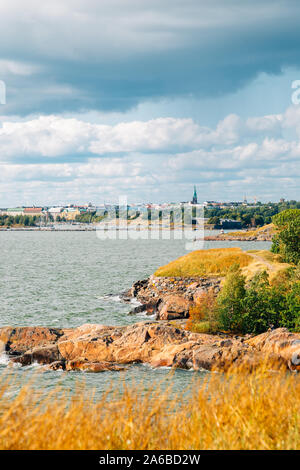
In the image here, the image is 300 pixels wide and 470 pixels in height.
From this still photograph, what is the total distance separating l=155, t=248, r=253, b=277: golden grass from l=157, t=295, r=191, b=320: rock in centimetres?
1373

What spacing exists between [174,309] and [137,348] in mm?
13607

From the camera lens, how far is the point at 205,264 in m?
59.5

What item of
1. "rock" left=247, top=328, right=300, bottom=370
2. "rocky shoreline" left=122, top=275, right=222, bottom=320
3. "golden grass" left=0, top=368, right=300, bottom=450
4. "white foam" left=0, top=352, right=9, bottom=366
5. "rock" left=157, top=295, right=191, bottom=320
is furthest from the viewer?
"rocky shoreline" left=122, top=275, right=222, bottom=320

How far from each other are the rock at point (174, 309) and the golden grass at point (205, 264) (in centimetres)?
1373

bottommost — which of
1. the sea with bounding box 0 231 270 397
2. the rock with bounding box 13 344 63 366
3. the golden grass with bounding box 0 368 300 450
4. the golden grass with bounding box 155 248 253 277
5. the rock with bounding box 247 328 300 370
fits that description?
the sea with bounding box 0 231 270 397

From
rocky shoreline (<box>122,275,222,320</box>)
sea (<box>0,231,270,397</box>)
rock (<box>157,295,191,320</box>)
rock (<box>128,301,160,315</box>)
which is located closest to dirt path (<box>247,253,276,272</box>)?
rocky shoreline (<box>122,275,222,320</box>)

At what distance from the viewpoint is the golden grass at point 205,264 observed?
189 feet

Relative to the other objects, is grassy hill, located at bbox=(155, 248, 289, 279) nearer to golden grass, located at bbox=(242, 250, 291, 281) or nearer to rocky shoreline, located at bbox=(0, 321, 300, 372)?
golden grass, located at bbox=(242, 250, 291, 281)

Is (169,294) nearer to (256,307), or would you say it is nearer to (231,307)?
(231,307)

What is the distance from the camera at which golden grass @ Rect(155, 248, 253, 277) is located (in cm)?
5756

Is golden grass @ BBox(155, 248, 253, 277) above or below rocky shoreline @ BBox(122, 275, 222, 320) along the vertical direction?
above

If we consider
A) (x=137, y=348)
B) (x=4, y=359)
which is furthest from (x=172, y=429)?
(x=4, y=359)

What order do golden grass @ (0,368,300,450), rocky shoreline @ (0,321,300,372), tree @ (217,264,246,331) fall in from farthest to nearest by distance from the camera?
tree @ (217,264,246,331)
rocky shoreline @ (0,321,300,372)
golden grass @ (0,368,300,450)
